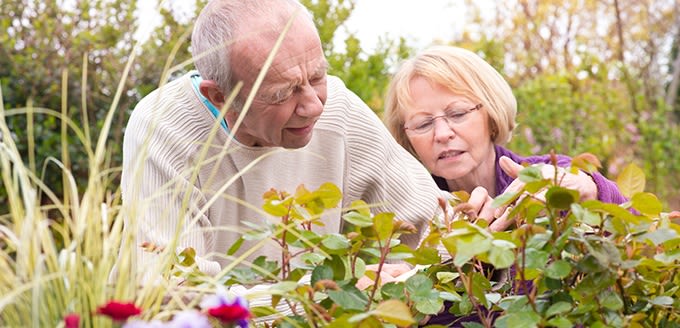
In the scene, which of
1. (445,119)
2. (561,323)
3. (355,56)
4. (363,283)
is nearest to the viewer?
(561,323)

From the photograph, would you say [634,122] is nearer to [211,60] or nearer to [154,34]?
[154,34]

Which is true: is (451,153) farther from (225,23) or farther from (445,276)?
(445,276)

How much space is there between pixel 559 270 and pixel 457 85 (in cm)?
186

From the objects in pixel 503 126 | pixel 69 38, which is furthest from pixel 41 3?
pixel 503 126

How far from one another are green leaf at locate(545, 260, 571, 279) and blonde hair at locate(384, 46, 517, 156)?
6.02ft

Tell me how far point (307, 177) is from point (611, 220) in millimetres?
1340

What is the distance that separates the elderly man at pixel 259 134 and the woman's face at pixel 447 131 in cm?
33

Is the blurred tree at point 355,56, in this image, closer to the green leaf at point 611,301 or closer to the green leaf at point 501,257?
the green leaf at point 611,301

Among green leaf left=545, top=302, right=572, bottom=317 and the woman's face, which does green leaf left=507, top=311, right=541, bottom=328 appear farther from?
the woman's face

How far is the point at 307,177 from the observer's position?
118 inches

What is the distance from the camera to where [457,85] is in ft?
11.5

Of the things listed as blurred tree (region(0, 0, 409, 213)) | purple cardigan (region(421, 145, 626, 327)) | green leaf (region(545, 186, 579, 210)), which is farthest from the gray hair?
blurred tree (region(0, 0, 409, 213))

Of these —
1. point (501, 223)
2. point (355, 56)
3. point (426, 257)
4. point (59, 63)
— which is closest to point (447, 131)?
point (501, 223)

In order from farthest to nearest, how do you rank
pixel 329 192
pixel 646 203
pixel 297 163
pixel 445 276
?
pixel 297 163
pixel 445 276
pixel 329 192
pixel 646 203
